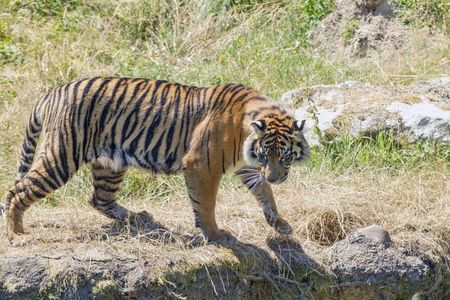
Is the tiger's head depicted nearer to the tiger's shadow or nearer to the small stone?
the tiger's shadow

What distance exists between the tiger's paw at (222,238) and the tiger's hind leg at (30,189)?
1.30m

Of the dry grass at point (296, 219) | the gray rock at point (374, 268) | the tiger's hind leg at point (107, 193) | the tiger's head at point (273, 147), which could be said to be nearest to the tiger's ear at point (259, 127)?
the tiger's head at point (273, 147)

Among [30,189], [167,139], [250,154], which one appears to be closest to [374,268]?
[250,154]

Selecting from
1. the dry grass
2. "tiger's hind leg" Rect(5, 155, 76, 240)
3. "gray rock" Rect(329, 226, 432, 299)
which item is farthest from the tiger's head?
"tiger's hind leg" Rect(5, 155, 76, 240)

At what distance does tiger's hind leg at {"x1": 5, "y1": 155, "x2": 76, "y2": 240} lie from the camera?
159 inches

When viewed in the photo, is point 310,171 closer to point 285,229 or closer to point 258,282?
point 285,229

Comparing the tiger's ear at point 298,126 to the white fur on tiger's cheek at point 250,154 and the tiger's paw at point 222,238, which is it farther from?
the tiger's paw at point 222,238

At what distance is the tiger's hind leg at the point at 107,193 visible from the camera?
4609 mm

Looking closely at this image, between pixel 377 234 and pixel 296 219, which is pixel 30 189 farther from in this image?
pixel 377 234

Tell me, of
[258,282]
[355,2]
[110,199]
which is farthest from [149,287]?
[355,2]

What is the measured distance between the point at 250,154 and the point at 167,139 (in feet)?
2.46

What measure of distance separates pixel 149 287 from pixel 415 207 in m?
2.71

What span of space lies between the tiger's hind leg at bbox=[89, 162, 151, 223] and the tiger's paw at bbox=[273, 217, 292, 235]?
119 cm

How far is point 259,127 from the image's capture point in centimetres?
382
